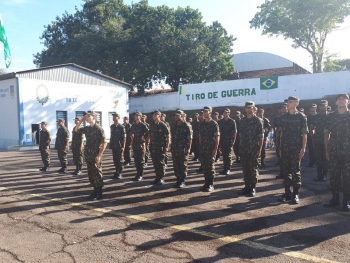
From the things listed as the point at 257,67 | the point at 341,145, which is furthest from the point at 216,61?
the point at 341,145

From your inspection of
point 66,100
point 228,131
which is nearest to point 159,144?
point 228,131

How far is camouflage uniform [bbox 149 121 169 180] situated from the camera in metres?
7.89

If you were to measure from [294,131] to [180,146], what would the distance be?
2.64 metres

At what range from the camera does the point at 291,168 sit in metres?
5.90

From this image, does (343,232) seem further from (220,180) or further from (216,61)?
(216,61)

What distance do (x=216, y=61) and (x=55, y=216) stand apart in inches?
1138

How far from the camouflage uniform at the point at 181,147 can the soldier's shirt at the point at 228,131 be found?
7.35ft

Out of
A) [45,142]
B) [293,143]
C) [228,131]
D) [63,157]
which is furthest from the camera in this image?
[45,142]

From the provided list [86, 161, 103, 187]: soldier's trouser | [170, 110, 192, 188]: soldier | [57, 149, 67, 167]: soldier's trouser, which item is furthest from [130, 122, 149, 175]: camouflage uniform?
[57, 149, 67, 167]: soldier's trouser

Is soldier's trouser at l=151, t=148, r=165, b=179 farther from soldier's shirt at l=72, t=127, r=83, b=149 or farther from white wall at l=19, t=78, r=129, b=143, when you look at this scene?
white wall at l=19, t=78, r=129, b=143

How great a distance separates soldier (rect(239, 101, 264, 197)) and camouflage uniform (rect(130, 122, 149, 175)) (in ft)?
9.83

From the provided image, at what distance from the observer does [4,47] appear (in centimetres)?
2303

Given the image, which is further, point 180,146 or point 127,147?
point 127,147

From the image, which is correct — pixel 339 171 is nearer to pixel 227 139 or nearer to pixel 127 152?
pixel 227 139
